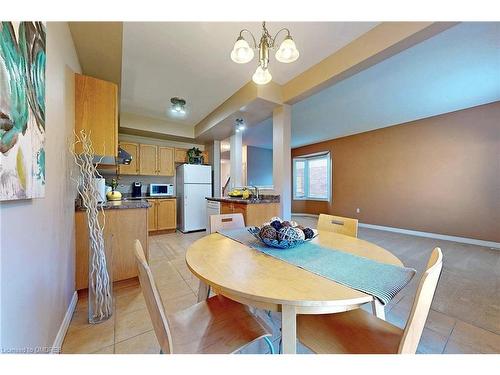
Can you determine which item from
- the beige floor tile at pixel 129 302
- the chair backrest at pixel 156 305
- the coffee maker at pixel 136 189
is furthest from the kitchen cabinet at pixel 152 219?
the chair backrest at pixel 156 305

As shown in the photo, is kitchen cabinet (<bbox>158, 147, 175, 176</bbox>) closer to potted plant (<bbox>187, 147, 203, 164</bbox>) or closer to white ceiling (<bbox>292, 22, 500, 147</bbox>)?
potted plant (<bbox>187, 147, 203, 164</bbox>)

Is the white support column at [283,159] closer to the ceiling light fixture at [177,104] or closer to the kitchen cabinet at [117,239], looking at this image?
the ceiling light fixture at [177,104]

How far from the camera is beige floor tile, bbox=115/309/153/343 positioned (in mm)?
1346

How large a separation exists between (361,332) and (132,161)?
4.69 metres

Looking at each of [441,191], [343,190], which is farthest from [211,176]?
[441,191]

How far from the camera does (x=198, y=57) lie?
2.25 m

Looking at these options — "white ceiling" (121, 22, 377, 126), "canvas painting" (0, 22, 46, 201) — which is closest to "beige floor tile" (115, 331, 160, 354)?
"canvas painting" (0, 22, 46, 201)

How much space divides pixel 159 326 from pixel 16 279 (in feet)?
2.12

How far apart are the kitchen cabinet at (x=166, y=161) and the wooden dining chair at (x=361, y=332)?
4.40 meters

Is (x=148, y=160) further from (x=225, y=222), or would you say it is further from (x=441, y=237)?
(x=441, y=237)

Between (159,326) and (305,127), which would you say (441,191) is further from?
(159,326)

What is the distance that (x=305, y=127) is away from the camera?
4.79 metres

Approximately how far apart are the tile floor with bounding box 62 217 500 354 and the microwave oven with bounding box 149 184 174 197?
197 centimetres

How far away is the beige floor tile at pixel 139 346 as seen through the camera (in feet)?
3.92
